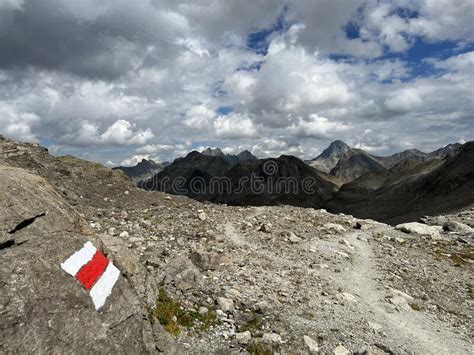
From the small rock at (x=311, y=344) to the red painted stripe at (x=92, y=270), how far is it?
926 centimetres

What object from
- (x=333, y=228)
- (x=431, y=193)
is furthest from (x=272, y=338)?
(x=431, y=193)

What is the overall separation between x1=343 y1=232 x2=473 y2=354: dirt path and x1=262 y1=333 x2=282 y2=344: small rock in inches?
230

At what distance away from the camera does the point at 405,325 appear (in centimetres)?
1873

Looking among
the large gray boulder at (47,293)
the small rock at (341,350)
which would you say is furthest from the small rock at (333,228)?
the large gray boulder at (47,293)

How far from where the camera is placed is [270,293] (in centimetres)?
1994

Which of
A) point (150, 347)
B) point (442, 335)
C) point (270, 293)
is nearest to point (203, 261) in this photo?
point (270, 293)

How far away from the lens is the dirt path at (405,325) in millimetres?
16906

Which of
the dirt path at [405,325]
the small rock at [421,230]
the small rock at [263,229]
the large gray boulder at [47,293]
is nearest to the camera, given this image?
the large gray boulder at [47,293]

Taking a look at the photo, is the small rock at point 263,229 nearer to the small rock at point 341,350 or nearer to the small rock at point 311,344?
the small rock at point 311,344

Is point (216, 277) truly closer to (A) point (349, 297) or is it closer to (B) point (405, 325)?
(A) point (349, 297)

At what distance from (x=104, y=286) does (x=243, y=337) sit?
724 cm

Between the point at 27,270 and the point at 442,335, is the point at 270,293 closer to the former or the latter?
the point at 442,335

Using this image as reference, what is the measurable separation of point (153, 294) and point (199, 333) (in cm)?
254

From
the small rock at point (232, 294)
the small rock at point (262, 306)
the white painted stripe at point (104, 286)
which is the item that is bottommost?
the small rock at point (262, 306)
